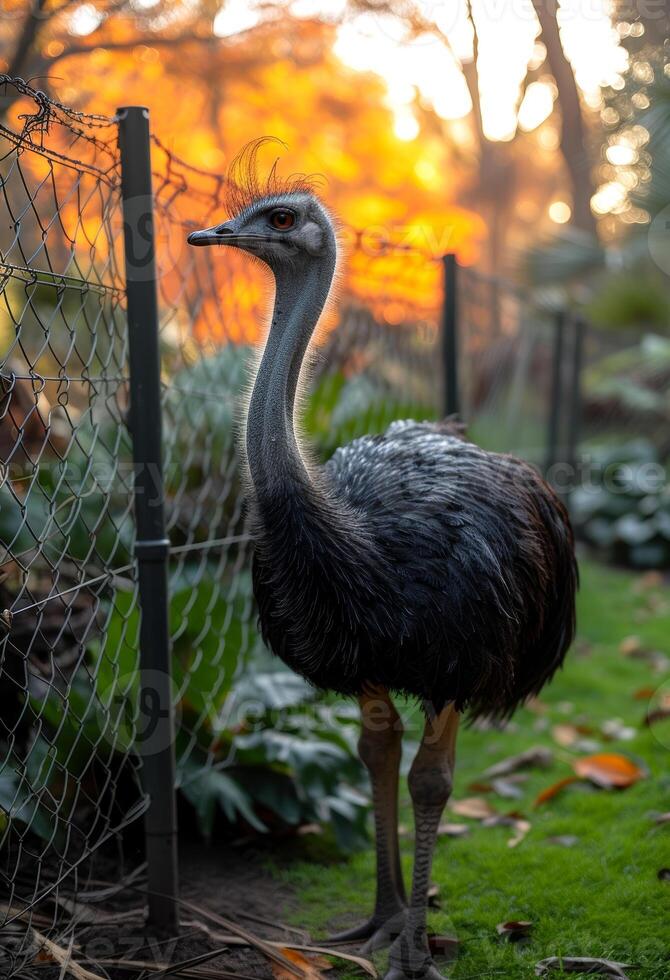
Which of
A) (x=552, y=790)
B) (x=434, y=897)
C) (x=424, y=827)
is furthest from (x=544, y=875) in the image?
(x=552, y=790)

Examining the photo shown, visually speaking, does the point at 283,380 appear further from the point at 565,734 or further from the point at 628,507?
the point at 628,507

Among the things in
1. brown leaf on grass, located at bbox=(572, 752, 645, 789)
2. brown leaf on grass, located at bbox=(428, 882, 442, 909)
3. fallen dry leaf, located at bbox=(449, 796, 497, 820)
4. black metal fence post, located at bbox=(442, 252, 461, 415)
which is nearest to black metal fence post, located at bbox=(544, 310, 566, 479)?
black metal fence post, located at bbox=(442, 252, 461, 415)

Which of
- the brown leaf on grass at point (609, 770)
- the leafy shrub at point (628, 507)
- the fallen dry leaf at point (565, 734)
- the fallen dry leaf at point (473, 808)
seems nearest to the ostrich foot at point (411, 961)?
the fallen dry leaf at point (473, 808)

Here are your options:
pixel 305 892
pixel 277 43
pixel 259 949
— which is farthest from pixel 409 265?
pixel 277 43

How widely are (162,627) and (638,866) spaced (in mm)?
1698

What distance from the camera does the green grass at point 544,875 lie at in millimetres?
2889

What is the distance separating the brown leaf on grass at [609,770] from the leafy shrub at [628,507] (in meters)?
4.52

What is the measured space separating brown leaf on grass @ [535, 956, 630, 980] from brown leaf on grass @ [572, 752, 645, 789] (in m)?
1.43

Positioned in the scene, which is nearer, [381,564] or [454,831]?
[381,564]

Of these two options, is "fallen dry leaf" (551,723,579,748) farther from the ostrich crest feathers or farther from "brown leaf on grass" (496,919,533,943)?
the ostrich crest feathers

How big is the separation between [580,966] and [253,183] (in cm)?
220

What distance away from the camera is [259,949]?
2.87m

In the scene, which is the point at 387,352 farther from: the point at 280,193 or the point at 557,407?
the point at 280,193

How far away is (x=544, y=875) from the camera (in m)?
3.33
